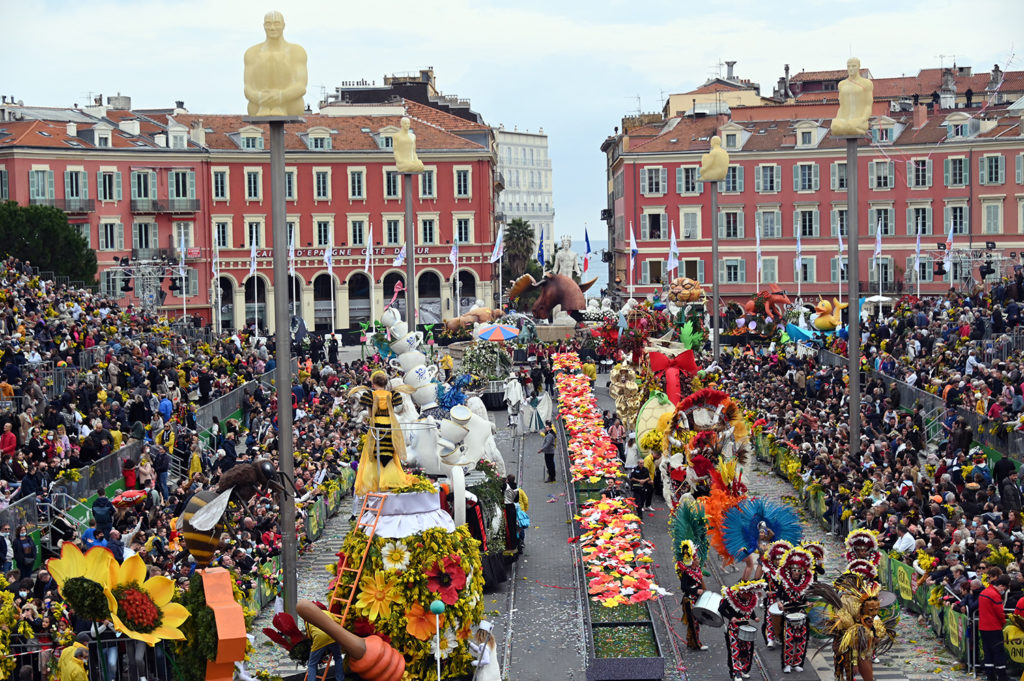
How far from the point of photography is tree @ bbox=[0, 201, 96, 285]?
57.3m

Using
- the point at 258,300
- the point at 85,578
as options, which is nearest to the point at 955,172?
the point at 258,300

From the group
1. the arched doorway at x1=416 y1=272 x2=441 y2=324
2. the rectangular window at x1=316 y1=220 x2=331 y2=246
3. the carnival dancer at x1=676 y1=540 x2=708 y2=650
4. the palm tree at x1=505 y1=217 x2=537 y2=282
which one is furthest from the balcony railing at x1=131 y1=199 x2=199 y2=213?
the carnival dancer at x1=676 y1=540 x2=708 y2=650

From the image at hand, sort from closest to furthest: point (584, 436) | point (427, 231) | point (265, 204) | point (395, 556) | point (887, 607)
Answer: point (395, 556), point (887, 607), point (584, 436), point (265, 204), point (427, 231)

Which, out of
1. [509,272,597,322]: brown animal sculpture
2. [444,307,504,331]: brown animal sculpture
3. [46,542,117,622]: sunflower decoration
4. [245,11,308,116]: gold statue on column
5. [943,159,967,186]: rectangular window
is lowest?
[46,542,117,622]: sunflower decoration

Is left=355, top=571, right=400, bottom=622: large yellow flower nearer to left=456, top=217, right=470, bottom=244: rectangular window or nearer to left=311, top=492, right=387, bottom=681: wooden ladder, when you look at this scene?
left=311, top=492, right=387, bottom=681: wooden ladder

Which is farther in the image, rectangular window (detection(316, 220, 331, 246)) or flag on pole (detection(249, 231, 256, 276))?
rectangular window (detection(316, 220, 331, 246))

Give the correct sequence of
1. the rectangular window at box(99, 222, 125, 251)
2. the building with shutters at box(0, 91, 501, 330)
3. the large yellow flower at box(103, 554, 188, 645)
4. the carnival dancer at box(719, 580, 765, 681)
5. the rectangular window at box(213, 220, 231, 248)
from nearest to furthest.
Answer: the large yellow flower at box(103, 554, 188, 645) < the carnival dancer at box(719, 580, 765, 681) < the rectangular window at box(99, 222, 125, 251) < the building with shutters at box(0, 91, 501, 330) < the rectangular window at box(213, 220, 231, 248)

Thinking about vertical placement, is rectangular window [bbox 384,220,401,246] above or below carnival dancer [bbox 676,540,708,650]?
above

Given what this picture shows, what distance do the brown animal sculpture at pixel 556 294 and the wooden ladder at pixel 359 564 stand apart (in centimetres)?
3826

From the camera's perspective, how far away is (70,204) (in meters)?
65.9

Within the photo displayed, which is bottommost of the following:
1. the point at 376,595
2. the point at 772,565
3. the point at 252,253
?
the point at 772,565

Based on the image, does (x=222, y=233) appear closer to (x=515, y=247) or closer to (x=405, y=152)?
(x=515, y=247)

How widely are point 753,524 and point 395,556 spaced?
5.09 meters

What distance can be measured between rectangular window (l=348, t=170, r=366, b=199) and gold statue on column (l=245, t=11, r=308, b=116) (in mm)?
57638
